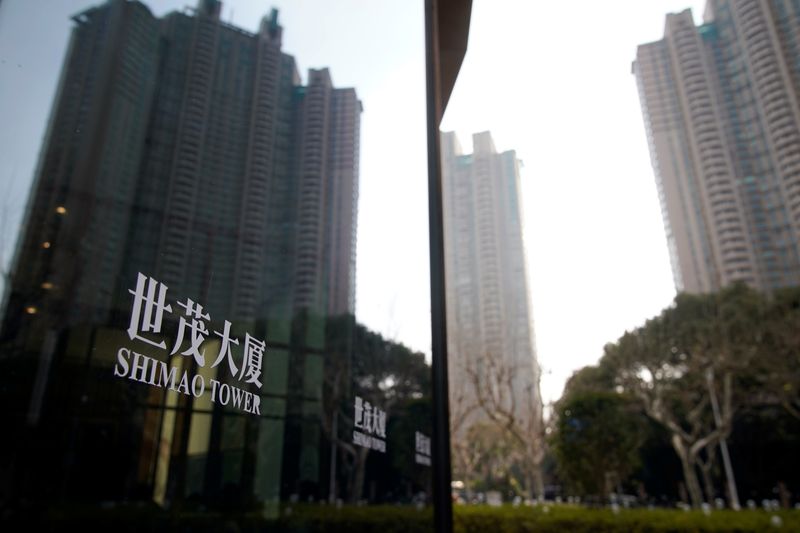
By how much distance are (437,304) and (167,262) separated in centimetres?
105

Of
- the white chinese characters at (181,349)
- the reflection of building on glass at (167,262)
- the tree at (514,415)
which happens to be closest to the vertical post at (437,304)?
the reflection of building on glass at (167,262)

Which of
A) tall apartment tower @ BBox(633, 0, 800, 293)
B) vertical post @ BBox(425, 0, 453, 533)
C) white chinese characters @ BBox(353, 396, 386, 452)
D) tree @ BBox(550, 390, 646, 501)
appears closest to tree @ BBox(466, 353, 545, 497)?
tree @ BBox(550, 390, 646, 501)

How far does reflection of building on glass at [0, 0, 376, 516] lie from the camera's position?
470 mm

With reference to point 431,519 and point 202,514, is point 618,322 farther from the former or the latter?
point 202,514

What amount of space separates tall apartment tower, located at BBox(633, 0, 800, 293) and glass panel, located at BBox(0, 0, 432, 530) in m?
10.6

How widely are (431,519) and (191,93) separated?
116cm

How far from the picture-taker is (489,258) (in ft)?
33.6

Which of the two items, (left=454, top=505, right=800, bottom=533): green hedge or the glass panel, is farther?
(left=454, top=505, right=800, bottom=533): green hedge

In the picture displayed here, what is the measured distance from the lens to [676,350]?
9.58 metres

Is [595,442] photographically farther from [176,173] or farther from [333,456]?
[176,173]

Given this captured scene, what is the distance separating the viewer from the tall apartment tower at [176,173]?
0.49 metres

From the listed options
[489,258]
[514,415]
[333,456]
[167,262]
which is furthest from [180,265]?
[489,258]

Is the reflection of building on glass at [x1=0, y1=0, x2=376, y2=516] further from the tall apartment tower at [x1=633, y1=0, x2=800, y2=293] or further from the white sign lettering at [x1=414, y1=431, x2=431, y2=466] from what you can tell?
the tall apartment tower at [x1=633, y1=0, x2=800, y2=293]

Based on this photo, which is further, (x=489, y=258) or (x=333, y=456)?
(x=489, y=258)
